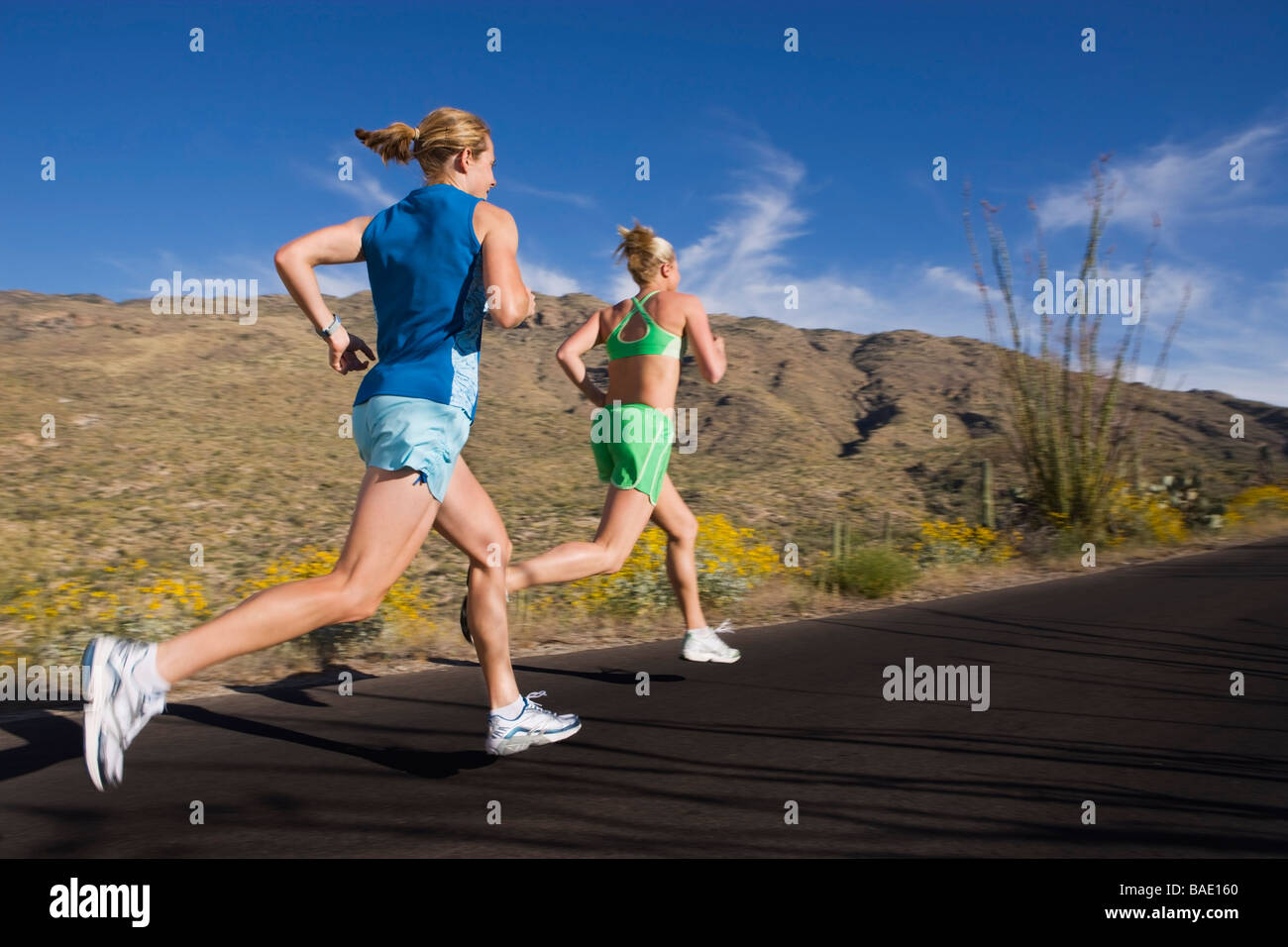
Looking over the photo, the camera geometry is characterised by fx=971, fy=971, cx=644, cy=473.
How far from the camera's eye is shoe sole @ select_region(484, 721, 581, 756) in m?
3.24

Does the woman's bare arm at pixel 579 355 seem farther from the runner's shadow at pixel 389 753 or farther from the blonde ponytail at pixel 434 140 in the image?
the runner's shadow at pixel 389 753

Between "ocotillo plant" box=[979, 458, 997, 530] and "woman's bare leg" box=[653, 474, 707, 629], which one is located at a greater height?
"ocotillo plant" box=[979, 458, 997, 530]

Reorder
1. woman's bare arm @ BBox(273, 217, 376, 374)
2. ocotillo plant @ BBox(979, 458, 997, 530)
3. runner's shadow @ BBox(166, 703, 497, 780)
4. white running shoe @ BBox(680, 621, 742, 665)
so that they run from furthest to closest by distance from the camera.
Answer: ocotillo plant @ BBox(979, 458, 997, 530) → white running shoe @ BBox(680, 621, 742, 665) → runner's shadow @ BBox(166, 703, 497, 780) → woman's bare arm @ BBox(273, 217, 376, 374)

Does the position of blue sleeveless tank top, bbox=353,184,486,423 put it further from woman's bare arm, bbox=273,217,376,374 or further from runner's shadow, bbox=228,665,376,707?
runner's shadow, bbox=228,665,376,707

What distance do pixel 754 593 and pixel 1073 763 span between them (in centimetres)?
425

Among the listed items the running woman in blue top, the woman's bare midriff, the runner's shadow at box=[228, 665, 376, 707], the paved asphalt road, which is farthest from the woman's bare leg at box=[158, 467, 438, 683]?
the woman's bare midriff

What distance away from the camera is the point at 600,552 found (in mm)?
4383

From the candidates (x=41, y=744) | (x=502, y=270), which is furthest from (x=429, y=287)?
(x=41, y=744)

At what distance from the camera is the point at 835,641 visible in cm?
550

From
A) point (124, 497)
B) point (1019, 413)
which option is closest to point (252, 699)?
point (1019, 413)

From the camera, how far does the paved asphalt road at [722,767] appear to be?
2.52 meters

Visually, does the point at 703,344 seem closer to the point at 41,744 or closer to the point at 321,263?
the point at 321,263

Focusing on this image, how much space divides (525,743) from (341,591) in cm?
87

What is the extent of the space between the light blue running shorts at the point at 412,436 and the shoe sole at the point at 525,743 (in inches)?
35.1
